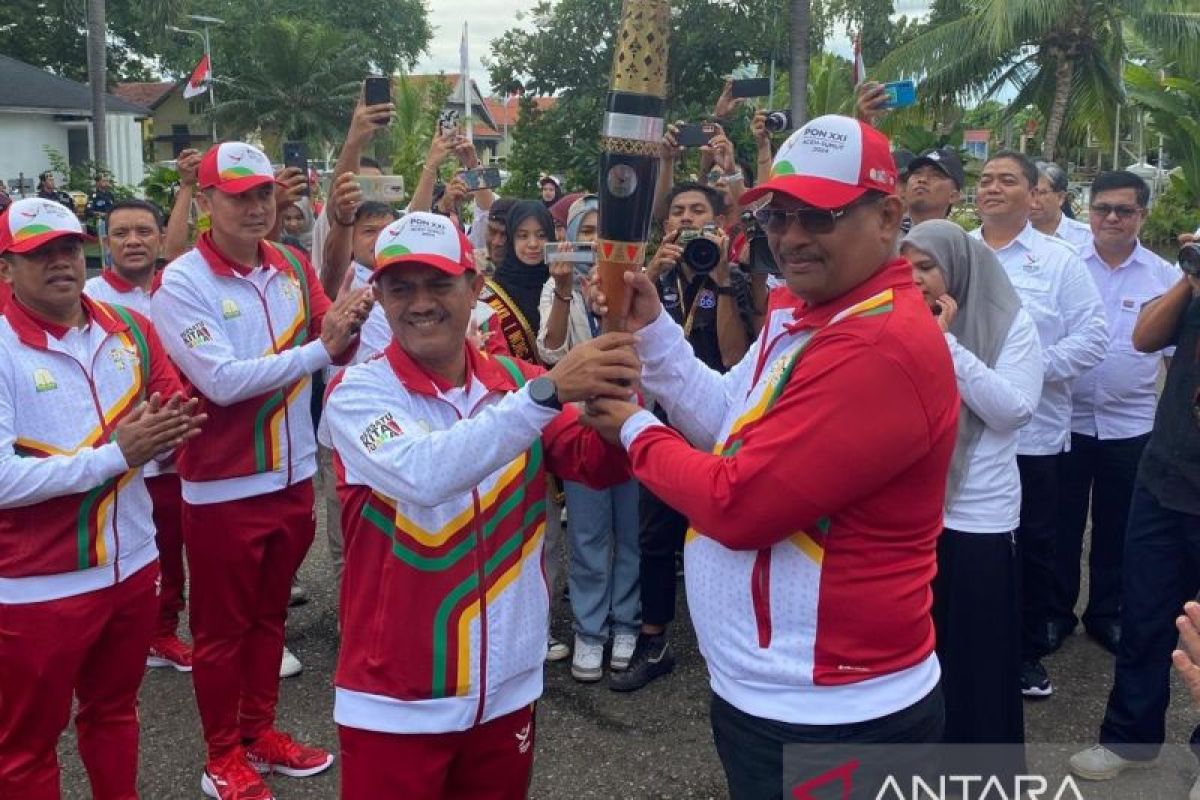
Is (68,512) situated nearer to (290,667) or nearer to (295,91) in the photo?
(290,667)

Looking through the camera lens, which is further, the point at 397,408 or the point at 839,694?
the point at 397,408

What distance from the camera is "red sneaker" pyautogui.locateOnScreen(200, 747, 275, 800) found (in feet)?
12.2

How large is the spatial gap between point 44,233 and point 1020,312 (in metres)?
3.17

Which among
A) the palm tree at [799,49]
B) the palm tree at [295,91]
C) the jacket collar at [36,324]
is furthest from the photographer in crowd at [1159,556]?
the palm tree at [295,91]

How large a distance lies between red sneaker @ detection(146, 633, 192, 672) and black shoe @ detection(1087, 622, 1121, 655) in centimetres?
435

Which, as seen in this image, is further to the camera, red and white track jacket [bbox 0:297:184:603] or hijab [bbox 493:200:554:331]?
hijab [bbox 493:200:554:331]

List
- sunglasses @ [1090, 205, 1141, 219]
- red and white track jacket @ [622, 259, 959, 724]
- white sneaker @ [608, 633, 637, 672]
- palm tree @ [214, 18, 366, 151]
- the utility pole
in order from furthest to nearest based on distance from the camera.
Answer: palm tree @ [214, 18, 366, 151] < the utility pole < sunglasses @ [1090, 205, 1141, 219] < white sneaker @ [608, 633, 637, 672] < red and white track jacket @ [622, 259, 959, 724]

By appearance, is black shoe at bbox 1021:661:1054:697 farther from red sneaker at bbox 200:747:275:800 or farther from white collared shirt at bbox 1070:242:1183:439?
red sneaker at bbox 200:747:275:800

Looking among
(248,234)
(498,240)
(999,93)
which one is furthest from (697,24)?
(248,234)

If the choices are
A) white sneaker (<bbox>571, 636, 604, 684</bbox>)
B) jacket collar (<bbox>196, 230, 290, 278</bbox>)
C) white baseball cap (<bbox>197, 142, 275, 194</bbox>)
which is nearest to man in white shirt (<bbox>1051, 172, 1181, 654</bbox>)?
white sneaker (<bbox>571, 636, 604, 684</bbox>)

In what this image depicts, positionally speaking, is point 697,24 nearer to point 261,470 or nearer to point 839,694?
point 261,470

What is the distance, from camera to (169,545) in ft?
16.3

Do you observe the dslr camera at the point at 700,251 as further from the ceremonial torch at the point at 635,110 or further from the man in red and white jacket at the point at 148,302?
the man in red and white jacket at the point at 148,302

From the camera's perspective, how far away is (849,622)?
2.13m
